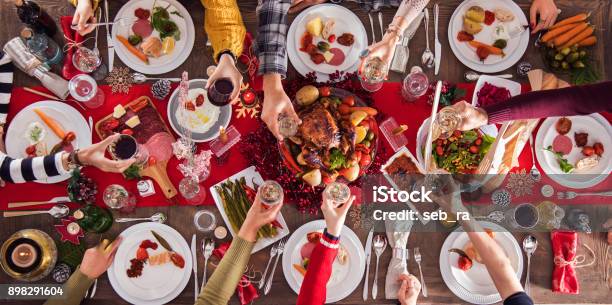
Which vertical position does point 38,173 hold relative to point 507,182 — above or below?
below

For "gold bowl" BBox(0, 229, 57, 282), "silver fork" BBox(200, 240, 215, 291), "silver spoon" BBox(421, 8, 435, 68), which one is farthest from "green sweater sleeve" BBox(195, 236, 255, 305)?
"silver spoon" BBox(421, 8, 435, 68)

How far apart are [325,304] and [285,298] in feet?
0.62

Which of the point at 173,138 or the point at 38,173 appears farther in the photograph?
the point at 173,138

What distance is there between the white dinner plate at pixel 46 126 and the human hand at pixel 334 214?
116cm

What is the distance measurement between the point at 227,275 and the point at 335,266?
0.51 m

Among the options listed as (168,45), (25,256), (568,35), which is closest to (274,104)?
(168,45)

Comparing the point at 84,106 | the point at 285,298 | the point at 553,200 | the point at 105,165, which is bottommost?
the point at 285,298

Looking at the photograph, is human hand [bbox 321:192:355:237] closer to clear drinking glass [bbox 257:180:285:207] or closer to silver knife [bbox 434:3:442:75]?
clear drinking glass [bbox 257:180:285:207]

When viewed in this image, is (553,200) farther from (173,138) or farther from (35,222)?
(35,222)

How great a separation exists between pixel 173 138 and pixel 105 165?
32cm

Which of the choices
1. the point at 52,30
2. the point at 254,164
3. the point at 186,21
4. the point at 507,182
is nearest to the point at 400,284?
the point at 507,182

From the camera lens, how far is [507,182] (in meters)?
2.28

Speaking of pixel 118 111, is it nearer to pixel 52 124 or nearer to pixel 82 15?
pixel 52 124

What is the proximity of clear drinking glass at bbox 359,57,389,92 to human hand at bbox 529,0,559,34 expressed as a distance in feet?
2.55
